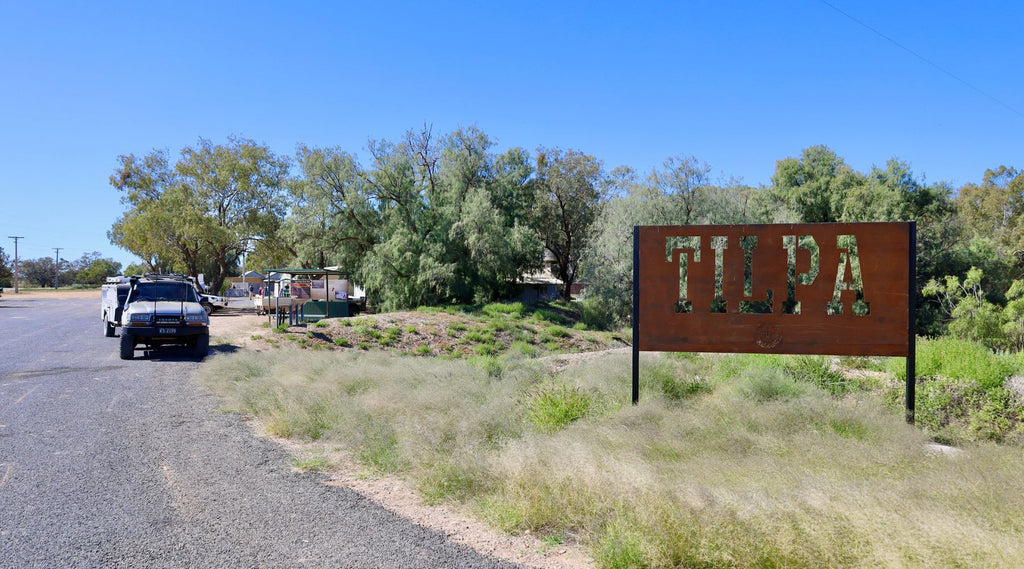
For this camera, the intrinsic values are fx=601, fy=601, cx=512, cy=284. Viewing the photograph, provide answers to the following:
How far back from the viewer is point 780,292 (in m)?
7.88

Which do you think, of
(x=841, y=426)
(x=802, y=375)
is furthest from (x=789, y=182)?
(x=841, y=426)

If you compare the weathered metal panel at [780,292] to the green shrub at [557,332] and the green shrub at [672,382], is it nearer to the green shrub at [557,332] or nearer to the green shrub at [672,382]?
the green shrub at [672,382]

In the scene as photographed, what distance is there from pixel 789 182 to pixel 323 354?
104 ft

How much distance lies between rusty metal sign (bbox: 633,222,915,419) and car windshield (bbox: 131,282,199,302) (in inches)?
521

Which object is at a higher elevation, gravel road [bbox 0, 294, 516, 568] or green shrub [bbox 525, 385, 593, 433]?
green shrub [bbox 525, 385, 593, 433]

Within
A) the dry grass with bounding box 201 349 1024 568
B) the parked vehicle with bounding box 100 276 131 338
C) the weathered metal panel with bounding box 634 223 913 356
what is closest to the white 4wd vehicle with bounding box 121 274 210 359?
the parked vehicle with bounding box 100 276 131 338

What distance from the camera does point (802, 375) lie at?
9383mm

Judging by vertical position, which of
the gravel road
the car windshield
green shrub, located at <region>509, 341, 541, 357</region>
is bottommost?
green shrub, located at <region>509, 341, 541, 357</region>

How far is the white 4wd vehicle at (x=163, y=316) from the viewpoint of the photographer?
1473 centimetres

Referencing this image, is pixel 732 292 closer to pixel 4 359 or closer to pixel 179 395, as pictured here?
pixel 179 395

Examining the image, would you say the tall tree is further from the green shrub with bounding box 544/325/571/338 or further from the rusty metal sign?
the rusty metal sign

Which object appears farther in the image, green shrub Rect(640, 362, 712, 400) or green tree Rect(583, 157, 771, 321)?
green tree Rect(583, 157, 771, 321)

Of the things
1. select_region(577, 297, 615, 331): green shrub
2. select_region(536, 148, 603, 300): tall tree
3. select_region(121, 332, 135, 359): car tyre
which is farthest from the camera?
select_region(536, 148, 603, 300): tall tree

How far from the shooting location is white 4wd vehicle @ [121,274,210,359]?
580 inches
